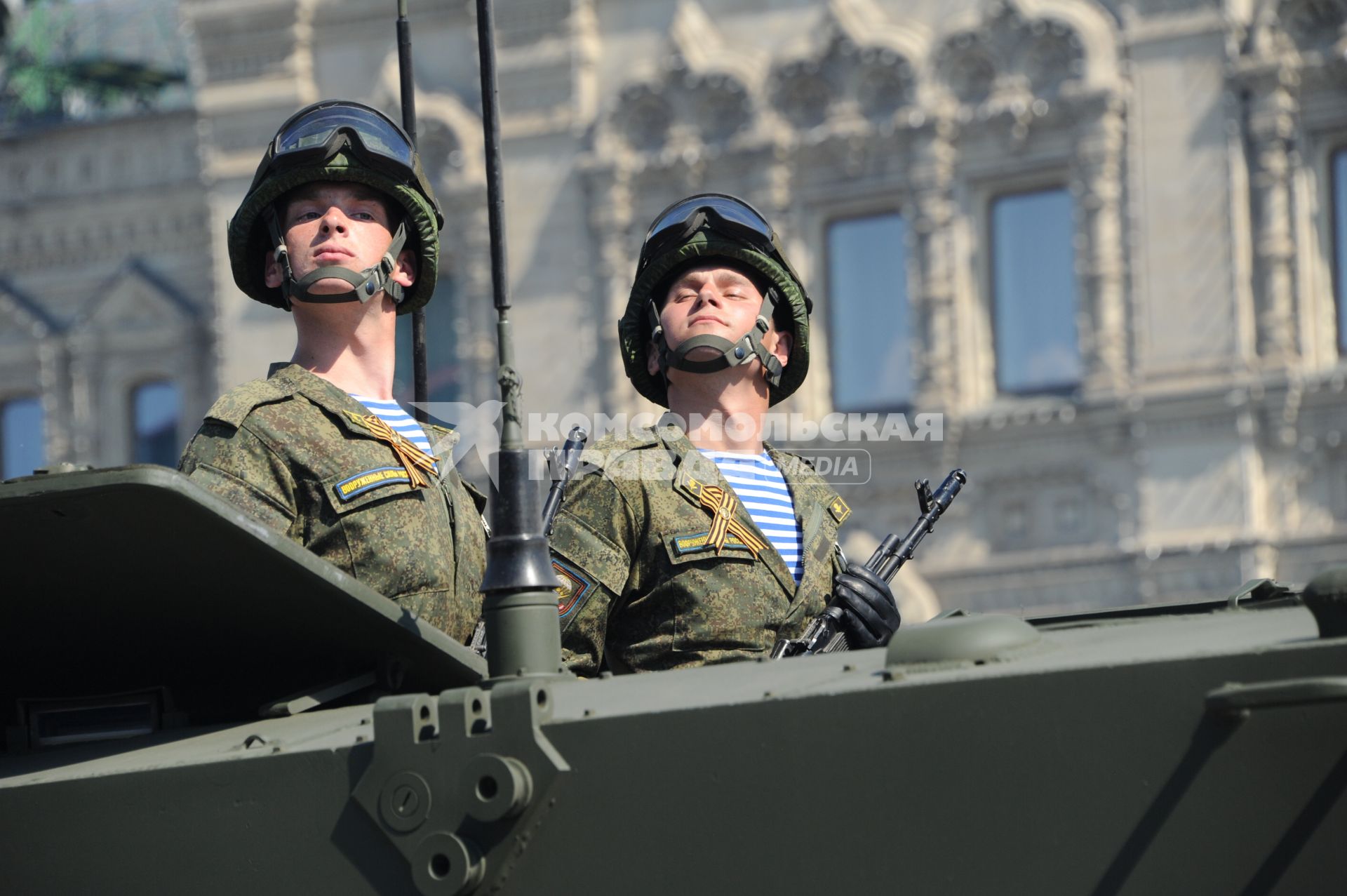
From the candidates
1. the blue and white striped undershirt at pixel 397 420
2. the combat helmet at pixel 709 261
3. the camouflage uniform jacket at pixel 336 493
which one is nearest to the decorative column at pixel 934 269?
the combat helmet at pixel 709 261

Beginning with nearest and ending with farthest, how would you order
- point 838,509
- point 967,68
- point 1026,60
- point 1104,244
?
point 838,509, point 1104,244, point 1026,60, point 967,68

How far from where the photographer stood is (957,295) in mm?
20594

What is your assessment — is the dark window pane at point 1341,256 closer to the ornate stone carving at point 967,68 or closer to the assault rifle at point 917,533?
the ornate stone carving at point 967,68

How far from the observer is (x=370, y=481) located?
433 cm

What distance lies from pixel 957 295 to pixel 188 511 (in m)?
17.8

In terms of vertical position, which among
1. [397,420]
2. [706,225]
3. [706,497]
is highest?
[706,225]

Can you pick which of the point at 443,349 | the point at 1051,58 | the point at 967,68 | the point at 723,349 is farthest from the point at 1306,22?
the point at 723,349

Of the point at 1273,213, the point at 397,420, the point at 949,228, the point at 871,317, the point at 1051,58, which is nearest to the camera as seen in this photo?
the point at 397,420

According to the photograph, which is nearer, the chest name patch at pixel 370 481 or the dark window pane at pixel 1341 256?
the chest name patch at pixel 370 481

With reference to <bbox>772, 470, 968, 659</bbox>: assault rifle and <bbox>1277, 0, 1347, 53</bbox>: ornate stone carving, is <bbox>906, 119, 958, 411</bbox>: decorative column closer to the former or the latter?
<bbox>1277, 0, 1347, 53</bbox>: ornate stone carving

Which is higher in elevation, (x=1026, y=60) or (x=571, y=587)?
(x=1026, y=60)

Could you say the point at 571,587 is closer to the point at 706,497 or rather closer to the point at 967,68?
the point at 706,497

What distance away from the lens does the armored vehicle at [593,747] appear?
2727mm

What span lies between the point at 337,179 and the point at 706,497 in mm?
1018
